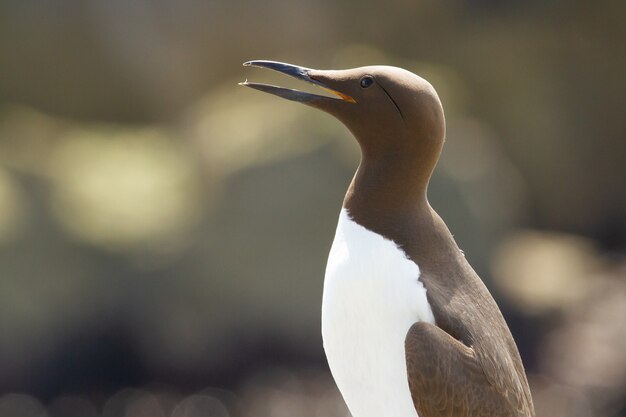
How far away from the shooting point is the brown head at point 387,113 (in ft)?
11.8

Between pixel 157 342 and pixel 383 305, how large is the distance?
6.15m

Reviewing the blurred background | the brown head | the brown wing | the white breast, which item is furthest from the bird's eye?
the blurred background

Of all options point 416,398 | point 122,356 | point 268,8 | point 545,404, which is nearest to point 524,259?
point 545,404

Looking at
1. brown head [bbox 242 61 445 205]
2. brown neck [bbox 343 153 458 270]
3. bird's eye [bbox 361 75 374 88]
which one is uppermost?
bird's eye [bbox 361 75 374 88]

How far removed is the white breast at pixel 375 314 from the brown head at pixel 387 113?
0.22 meters

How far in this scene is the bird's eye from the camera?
364cm

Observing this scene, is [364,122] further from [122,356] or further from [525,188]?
[525,188]

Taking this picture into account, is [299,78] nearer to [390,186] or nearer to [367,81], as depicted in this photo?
[367,81]

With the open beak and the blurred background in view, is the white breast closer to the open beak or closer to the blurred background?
the open beak

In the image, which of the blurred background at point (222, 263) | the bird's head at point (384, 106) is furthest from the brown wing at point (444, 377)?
the blurred background at point (222, 263)

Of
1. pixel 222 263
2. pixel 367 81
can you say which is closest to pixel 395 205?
pixel 367 81

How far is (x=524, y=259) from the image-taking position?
34.9 ft

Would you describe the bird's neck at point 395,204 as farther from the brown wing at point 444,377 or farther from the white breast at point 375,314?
the brown wing at point 444,377

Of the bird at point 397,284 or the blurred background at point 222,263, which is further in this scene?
the blurred background at point 222,263
